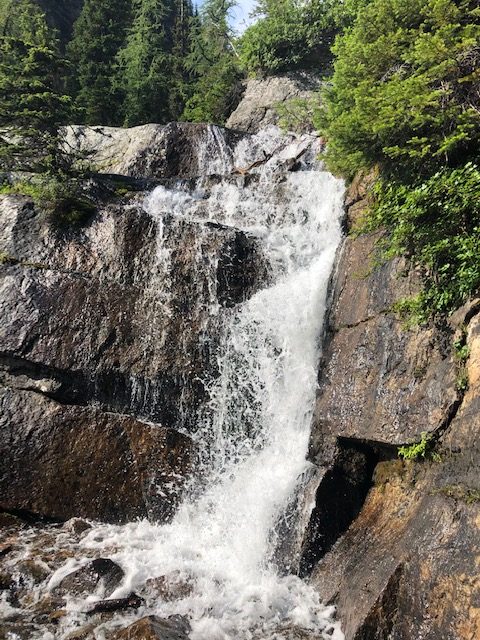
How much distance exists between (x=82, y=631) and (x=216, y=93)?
26.2 metres

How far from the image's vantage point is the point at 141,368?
10.1 metres

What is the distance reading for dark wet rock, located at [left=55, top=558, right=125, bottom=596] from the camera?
6.80m

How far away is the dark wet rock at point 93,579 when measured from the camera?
22.3ft

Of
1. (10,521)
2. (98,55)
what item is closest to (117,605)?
(10,521)

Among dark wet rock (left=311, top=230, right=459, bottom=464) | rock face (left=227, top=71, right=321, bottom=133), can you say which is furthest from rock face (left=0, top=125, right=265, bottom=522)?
rock face (left=227, top=71, right=321, bottom=133)

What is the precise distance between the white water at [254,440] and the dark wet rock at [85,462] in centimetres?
48

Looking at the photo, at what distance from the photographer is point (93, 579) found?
6926 millimetres

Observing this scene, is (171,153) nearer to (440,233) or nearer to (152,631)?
(440,233)

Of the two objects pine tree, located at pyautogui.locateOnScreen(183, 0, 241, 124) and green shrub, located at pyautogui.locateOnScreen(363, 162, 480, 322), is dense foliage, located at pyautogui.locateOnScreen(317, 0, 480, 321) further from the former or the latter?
pine tree, located at pyautogui.locateOnScreen(183, 0, 241, 124)

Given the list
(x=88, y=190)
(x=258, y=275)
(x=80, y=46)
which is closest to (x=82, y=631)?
(x=258, y=275)

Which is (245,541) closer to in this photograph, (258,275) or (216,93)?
(258,275)

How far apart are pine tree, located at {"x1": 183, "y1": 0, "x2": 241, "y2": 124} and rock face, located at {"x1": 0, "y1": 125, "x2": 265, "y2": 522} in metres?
16.7

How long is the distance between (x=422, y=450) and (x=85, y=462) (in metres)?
6.38

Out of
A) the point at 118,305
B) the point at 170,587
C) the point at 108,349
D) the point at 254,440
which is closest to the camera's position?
the point at 170,587
